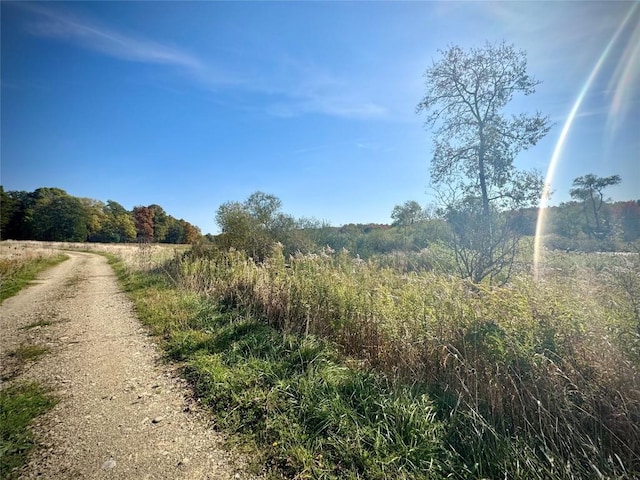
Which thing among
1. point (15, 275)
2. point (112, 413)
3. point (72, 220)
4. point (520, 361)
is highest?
point (72, 220)

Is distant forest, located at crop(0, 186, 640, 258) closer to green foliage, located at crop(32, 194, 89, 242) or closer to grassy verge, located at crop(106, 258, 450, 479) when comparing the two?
green foliage, located at crop(32, 194, 89, 242)

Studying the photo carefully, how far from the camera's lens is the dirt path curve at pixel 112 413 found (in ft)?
7.16

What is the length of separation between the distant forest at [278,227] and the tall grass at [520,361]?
3.75 m

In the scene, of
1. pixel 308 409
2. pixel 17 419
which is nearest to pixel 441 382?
pixel 308 409

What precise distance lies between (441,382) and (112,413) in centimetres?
362

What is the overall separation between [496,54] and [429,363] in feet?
33.2

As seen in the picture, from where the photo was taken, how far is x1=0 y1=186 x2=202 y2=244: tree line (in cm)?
5238

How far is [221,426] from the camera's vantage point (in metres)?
2.65

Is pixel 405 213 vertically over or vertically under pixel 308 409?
over

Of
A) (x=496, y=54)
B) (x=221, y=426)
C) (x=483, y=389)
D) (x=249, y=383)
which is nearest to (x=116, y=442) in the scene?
(x=221, y=426)

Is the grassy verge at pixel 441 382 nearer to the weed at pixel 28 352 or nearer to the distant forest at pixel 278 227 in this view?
the weed at pixel 28 352

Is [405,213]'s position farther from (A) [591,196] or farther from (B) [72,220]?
(B) [72,220]

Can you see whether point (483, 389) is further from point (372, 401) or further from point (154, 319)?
point (154, 319)

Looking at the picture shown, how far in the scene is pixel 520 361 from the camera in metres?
2.80
